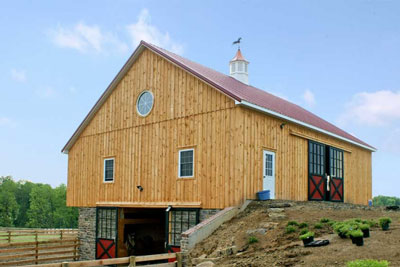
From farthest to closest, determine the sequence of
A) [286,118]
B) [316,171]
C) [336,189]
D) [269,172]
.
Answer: [336,189], [316,171], [286,118], [269,172]

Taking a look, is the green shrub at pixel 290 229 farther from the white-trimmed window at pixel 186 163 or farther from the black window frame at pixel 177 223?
the white-trimmed window at pixel 186 163

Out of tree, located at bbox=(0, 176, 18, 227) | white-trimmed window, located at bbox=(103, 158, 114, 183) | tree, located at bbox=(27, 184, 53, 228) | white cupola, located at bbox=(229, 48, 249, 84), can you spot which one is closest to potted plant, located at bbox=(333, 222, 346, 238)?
white-trimmed window, located at bbox=(103, 158, 114, 183)

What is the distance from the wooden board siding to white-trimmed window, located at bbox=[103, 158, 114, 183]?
9.3 inches

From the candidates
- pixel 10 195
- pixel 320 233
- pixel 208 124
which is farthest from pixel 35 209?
pixel 320 233

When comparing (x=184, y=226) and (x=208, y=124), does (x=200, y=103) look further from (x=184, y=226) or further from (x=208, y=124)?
(x=184, y=226)

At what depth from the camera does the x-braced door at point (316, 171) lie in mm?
18844

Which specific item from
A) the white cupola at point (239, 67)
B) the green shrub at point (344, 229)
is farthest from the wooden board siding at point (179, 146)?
the white cupola at point (239, 67)

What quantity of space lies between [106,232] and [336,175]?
1107 cm

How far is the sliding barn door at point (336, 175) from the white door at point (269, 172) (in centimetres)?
531

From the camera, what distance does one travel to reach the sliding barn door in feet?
67.7

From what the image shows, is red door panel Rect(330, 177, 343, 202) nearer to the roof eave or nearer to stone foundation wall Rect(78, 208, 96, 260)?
the roof eave

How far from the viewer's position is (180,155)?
1648 centimetres

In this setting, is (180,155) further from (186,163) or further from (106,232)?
(106,232)

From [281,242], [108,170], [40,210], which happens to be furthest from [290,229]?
[40,210]
